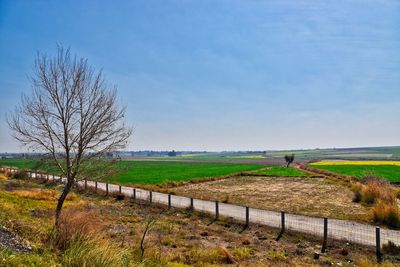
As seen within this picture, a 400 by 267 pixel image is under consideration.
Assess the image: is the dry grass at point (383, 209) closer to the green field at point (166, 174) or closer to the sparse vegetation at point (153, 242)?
the sparse vegetation at point (153, 242)

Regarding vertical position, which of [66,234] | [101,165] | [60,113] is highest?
[60,113]

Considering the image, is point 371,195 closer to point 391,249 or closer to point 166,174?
point 391,249

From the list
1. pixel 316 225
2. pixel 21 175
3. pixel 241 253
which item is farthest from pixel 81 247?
pixel 21 175

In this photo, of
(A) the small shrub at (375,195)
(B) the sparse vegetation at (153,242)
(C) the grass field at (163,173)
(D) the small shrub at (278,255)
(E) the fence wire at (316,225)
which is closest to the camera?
(B) the sparse vegetation at (153,242)

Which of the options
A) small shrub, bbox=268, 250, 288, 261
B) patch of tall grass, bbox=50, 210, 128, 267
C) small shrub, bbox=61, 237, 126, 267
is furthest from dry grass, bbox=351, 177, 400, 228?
small shrub, bbox=61, 237, 126, 267

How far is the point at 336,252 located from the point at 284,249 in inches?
77.9

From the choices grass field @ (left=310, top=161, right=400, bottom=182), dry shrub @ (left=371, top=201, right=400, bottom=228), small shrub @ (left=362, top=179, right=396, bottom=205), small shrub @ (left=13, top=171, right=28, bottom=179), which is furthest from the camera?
small shrub @ (left=13, top=171, right=28, bottom=179)

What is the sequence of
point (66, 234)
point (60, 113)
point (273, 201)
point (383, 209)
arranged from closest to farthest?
point (66, 234), point (60, 113), point (383, 209), point (273, 201)

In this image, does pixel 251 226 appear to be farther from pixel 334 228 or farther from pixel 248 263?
pixel 248 263

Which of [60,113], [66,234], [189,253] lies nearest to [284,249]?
[189,253]

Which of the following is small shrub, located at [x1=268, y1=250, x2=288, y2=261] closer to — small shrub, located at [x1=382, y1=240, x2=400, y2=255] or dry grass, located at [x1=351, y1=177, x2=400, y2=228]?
small shrub, located at [x1=382, y1=240, x2=400, y2=255]

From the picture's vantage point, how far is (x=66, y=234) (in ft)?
30.4

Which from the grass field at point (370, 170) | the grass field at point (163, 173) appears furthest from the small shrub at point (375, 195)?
the grass field at point (163, 173)

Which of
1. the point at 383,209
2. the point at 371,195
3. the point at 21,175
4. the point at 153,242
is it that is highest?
the point at 21,175
